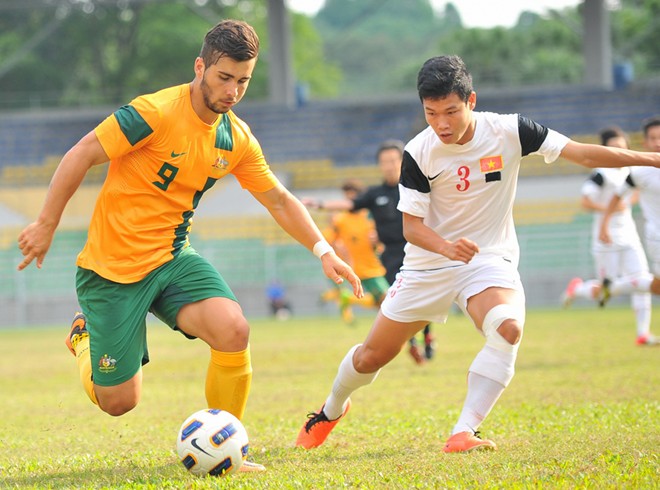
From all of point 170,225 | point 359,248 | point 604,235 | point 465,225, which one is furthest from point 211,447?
point 359,248

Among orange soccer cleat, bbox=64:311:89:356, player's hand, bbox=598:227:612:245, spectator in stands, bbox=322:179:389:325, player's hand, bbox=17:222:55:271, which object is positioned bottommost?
spectator in stands, bbox=322:179:389:325

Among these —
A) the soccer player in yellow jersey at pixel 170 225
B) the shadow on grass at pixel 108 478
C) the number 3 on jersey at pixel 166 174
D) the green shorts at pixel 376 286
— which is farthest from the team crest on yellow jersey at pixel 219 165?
the green shorts at pixel 376 286

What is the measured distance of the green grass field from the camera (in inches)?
193

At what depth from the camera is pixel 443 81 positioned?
17.7 ft

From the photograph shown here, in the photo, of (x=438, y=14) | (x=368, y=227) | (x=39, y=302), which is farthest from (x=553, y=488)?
(x=438, y=14)

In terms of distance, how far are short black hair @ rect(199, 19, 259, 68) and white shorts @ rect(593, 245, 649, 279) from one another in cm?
841

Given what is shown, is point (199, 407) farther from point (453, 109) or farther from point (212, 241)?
point (212, 241)

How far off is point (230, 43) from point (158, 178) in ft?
2.87

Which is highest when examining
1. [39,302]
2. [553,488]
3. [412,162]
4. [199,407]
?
[412,162]

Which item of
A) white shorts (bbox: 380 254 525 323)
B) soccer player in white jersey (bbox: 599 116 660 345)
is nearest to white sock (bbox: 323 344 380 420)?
white shorts (bbox: 380 254 525 323)

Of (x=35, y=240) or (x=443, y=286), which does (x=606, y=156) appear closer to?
(x=443, y=286)

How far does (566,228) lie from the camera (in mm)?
25609

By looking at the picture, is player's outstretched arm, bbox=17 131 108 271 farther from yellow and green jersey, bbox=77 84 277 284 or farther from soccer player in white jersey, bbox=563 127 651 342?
soccer player in white jersey, bbox=563 127 651 342

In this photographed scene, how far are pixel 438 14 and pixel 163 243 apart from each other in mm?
68229
